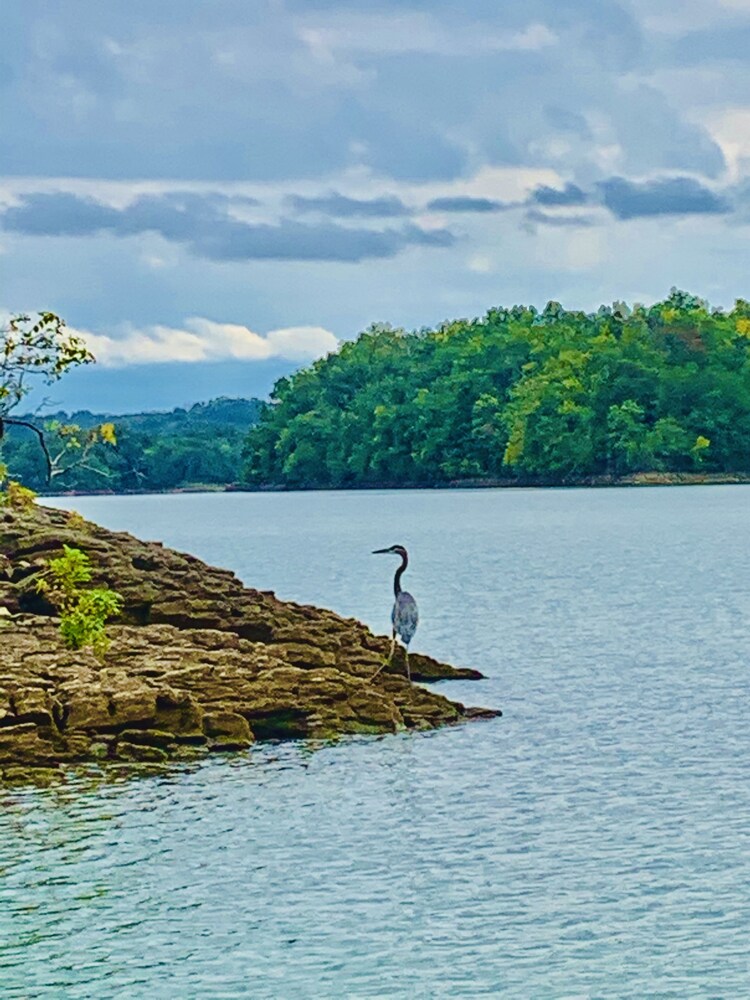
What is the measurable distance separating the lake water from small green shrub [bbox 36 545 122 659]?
371 centimetres

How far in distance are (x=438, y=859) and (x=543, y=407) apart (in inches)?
5589

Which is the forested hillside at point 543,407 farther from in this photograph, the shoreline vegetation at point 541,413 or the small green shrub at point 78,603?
the small green shrub at point 78,603

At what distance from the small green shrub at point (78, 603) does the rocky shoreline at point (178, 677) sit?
27cm

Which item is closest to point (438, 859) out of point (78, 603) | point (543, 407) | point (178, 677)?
point (178, 677)

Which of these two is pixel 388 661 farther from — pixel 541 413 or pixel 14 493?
pixel 541 413

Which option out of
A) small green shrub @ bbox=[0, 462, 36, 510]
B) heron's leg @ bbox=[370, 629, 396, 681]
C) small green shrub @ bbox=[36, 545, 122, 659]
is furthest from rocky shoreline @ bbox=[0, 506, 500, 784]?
small green shrub @ bbox=[0, 462, 36, 510]

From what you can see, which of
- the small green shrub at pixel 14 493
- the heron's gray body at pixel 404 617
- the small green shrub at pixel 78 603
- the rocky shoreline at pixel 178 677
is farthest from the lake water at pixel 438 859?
the small green shrub at pixel 14 493

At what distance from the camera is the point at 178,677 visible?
2653 centimetres

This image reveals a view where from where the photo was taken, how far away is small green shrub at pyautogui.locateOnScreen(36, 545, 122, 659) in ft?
93.0

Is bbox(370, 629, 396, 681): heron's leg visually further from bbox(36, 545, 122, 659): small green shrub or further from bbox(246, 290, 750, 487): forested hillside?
bbox(246, 290, 750, 487): forested hillside

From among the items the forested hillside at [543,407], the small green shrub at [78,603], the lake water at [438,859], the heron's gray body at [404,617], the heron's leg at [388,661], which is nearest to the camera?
the lake water at [438,859]

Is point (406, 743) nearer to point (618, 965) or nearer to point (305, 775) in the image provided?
point (305, 775)

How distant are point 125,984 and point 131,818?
5.93 meters

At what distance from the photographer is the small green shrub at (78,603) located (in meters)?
28.4
